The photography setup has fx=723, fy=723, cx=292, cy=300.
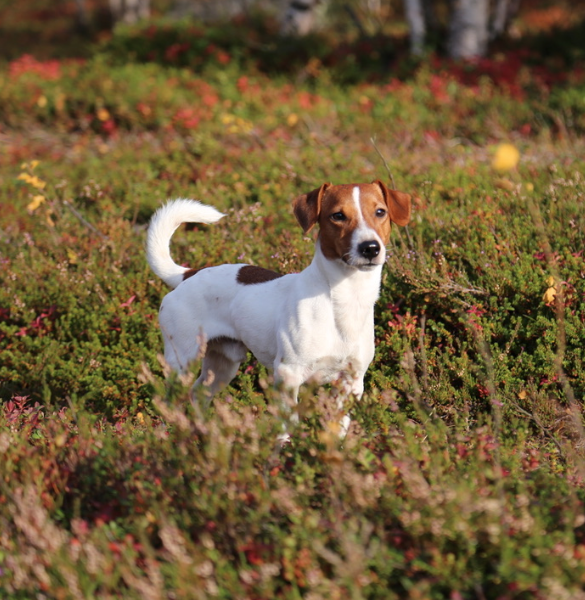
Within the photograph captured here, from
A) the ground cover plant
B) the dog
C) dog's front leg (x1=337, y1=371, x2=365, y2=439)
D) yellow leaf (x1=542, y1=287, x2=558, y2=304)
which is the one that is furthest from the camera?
yellow leaf (x1=542, y1=287, x2=558, y2=304)

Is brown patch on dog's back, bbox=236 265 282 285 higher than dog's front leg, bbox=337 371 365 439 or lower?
higher

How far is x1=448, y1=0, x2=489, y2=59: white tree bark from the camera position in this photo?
41.6 feet

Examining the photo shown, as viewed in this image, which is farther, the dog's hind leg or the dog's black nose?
the dog's hind leg

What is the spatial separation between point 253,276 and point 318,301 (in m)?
0.72

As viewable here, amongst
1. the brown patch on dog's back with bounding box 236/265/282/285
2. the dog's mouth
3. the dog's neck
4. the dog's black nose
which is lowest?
the brown patch on dog's back with bounding box 236/265/282/285

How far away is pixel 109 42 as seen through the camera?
48.9 ft

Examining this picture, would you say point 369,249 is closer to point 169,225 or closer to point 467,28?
point 169,225

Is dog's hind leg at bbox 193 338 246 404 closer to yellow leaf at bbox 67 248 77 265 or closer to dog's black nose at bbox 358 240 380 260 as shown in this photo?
dog's black nose at bbox 358 240 380 260

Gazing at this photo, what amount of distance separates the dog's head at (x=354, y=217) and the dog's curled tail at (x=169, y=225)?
0.80 m

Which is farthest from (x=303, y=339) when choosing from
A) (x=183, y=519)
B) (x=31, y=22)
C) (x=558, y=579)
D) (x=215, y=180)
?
(x=31, y=22)

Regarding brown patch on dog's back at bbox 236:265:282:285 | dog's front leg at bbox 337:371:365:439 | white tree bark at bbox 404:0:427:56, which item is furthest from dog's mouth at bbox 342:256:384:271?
→ white tree bark at bbox 404:0:427:56

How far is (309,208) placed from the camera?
4.29 m

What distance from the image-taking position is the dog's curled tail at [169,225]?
15.9 feet

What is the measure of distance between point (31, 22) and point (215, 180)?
2229 centimetres
